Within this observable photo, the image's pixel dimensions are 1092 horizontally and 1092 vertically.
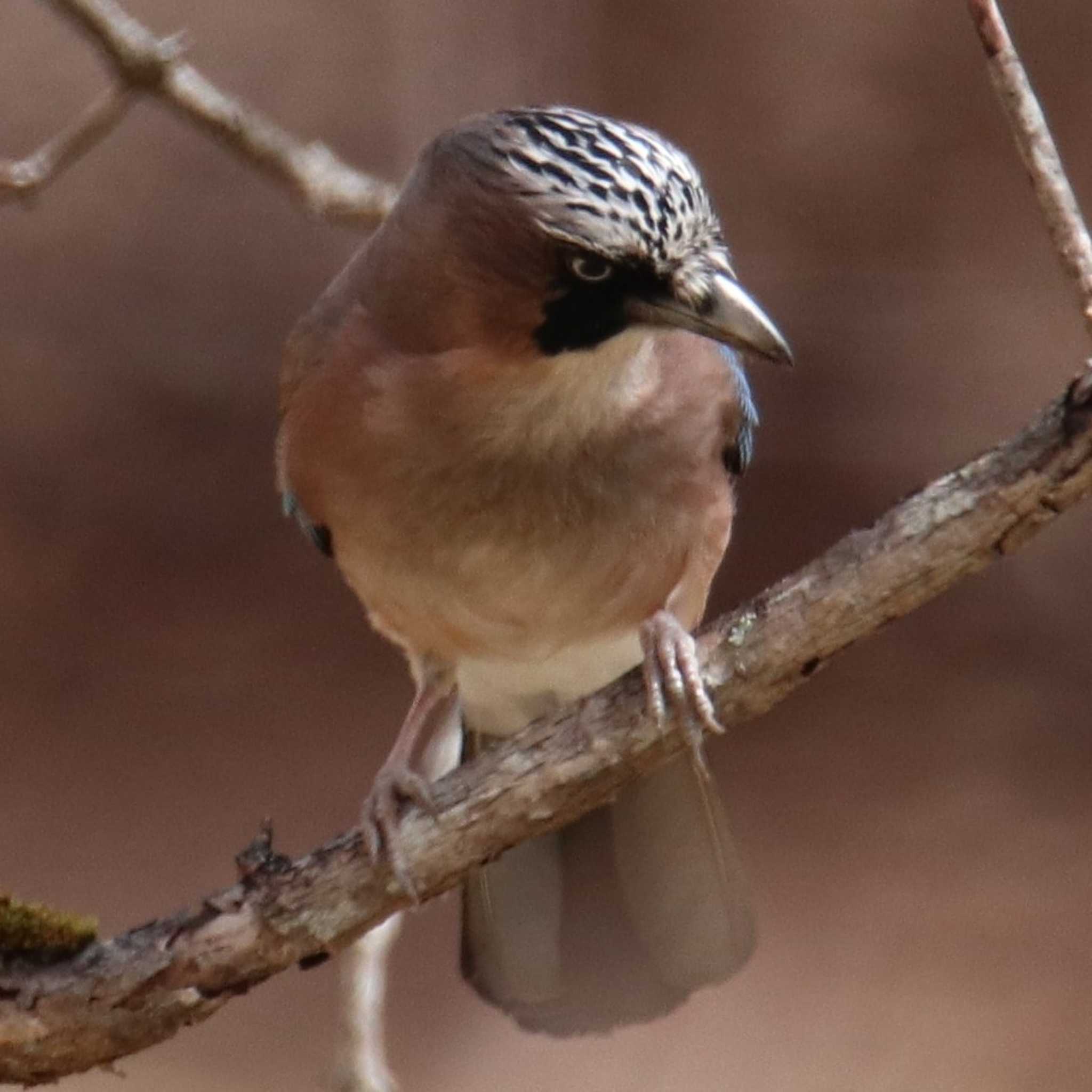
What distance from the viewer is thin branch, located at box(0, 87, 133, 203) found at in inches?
127

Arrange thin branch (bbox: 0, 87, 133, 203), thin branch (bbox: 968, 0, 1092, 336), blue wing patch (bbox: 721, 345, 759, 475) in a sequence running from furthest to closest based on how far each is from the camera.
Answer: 1. blue wing patch (bbox: 721, 345, 759, 475)
2. thin branch (bbox: 0, 87, 133, 203)
3. thin branch (bbox: 968, 0, 1092, 336)

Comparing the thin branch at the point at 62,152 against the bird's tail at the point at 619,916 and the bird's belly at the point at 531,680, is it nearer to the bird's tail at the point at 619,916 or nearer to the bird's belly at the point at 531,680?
the bird's belly at the point at 531,680

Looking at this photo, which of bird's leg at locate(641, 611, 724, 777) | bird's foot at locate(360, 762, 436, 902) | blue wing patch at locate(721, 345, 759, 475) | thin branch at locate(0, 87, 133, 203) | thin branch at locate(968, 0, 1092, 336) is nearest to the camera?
thin branch at locate(968, 0, 1092, 336)

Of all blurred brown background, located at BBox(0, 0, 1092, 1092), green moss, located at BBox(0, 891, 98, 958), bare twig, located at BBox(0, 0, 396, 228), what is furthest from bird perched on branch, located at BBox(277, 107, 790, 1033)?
blurred brown background, located at BBox(0, 0, 1092, 1092)

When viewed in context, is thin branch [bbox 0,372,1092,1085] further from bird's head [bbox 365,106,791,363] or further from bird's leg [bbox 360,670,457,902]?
bird's head [bbox 365,106,791,363]

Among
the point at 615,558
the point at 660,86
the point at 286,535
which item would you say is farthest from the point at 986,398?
the point at 615,558

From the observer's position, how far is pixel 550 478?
10.4 ft

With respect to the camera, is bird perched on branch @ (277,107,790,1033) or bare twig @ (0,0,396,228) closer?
bird perched on branch @ (277,107,790,1033)

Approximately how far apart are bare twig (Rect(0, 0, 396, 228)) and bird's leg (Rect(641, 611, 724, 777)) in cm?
113

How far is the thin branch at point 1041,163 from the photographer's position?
98.2 inches

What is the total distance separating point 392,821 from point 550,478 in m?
0.59

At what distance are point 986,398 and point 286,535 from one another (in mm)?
1688

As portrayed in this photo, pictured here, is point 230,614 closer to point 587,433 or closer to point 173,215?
point 173,215

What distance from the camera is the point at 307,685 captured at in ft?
16.9
